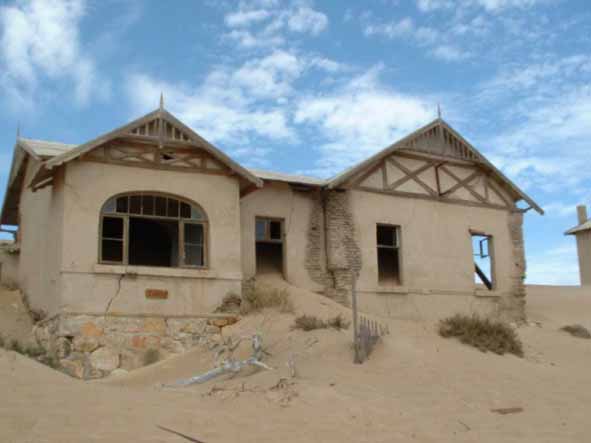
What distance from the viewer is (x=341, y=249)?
20688 millimetres

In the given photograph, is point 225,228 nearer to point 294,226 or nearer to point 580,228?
point 294,226

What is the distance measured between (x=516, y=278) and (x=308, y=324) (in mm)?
9997

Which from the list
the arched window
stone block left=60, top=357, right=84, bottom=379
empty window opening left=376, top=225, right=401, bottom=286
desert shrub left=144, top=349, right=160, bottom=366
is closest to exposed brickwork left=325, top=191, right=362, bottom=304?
empty window opening left=376, top=225, right=401, bottom=286

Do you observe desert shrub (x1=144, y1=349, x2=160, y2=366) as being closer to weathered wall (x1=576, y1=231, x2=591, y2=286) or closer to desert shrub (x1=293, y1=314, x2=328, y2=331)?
desert shrub (x1=293, y1=314, x2=328, y2=331)

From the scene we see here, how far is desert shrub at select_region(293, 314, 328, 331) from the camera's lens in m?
15.6

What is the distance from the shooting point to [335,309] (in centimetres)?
1848

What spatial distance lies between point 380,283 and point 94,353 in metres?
9.58

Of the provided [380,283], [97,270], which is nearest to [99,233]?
[97,270]

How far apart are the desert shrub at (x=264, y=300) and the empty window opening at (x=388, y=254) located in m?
4.37

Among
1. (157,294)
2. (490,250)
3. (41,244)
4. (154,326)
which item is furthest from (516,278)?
(41,244)

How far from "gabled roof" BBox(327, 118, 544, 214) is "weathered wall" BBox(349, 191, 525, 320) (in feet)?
2.24

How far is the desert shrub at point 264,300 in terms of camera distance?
17406 millimetres

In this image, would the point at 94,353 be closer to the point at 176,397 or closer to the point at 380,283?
the point at 176,397

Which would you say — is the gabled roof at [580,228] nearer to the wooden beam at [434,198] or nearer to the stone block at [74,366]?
the wooden beam at [434,198]
